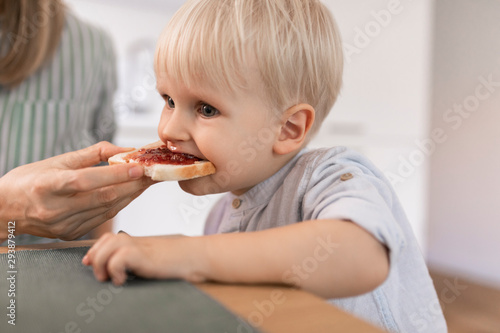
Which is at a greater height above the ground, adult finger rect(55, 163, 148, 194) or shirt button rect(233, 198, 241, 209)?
adult finger rect(55, 163, 148, 194)

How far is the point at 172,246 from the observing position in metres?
0.65

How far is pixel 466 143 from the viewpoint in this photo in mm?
3514

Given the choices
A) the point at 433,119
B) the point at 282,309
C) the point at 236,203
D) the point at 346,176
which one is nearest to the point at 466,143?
the point at 433,119

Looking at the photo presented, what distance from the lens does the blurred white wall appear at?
334 centimetres

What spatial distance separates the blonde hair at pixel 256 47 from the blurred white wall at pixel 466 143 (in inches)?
109

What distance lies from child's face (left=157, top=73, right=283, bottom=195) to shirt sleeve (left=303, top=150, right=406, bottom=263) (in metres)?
0.14

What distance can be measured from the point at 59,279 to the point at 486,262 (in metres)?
3.40

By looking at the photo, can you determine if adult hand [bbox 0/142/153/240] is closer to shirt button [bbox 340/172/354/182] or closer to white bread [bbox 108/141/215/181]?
white bread [bbox 108/141/215/181]

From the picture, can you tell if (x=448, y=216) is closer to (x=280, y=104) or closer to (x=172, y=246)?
(x=280, y=104)

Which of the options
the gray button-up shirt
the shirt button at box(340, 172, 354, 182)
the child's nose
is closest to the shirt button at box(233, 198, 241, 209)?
the gray button-up shirt

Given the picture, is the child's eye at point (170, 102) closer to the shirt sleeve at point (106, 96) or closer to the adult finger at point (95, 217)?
the adult finger at point (95, 217)

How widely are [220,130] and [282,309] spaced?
483 millimetres

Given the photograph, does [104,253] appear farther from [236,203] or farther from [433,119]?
[433,119]

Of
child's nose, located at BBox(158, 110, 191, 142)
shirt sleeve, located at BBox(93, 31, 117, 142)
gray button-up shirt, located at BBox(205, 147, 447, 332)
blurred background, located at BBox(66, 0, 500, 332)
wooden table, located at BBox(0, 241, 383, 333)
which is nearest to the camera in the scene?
wooden table, located at BBox(0, 241, 383, 333)
